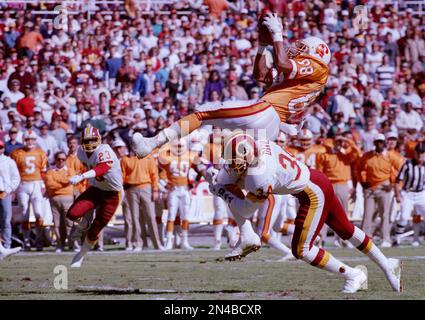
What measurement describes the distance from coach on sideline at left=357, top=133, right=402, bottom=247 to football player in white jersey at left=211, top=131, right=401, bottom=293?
707 cm

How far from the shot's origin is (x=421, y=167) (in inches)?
629

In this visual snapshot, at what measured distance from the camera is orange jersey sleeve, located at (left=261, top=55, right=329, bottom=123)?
9398 millimetres

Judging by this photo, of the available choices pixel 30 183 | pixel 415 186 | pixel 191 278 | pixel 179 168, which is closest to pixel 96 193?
pixel 191 278

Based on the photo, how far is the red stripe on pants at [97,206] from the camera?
39.5 feet

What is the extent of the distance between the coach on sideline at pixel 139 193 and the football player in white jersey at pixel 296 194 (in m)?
6.97

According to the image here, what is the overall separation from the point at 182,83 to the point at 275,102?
1043 centimetres

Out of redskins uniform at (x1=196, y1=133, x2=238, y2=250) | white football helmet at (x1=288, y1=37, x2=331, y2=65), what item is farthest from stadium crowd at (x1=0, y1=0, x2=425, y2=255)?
white football helmet at (x1=288, y1=37, x2=331, y2=65)

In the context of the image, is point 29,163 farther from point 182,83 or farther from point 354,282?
point 354,282

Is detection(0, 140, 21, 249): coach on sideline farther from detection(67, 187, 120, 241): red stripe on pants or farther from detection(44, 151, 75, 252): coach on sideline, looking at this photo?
detection(67, 187, 120, 241): red stripe on pants

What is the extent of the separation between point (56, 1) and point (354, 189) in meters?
7.50

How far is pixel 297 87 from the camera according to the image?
9.51 meters

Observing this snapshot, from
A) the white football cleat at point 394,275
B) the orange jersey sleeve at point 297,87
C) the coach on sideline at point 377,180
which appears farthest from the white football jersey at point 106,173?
the coach on sideline at point 377,180
